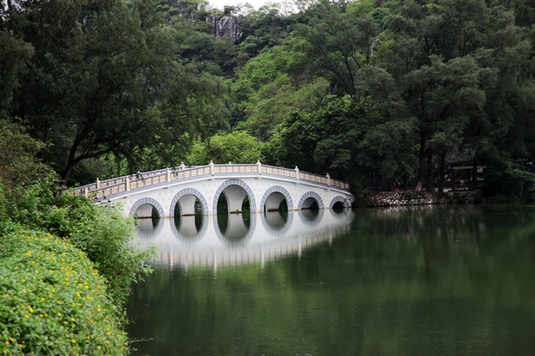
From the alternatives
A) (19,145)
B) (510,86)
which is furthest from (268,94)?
(19,145)

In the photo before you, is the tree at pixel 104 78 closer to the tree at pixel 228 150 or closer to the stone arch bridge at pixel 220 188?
the stone arch bridge at pixel 220 188

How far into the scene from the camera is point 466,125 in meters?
28.6

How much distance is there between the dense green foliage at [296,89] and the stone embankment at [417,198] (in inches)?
34.1

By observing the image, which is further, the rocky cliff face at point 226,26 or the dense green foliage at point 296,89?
the rocky cliff face at point 226,26

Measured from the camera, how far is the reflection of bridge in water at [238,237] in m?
14.2

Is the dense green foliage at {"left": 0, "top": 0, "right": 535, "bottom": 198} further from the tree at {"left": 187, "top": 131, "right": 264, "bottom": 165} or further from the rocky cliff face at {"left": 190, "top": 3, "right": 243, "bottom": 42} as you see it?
the rocky cliff face at {"left": 190, "top": 3, "right": 243, "bottom": 42}

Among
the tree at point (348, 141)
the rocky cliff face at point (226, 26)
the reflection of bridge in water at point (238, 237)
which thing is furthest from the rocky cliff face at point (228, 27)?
the reflection of bridge in water at point (238, 237)

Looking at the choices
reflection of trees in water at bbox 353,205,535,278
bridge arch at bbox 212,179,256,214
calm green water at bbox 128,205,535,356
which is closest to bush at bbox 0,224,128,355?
calm green water at bbox 128,205,535,356

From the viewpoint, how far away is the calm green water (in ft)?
22.8

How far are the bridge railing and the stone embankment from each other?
1.72 metres

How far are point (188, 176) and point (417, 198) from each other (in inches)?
482

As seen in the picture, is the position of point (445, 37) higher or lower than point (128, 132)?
higher

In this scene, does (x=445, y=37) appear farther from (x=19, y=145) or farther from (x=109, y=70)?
(x=19, y=145)

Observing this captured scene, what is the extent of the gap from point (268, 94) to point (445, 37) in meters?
18.7
